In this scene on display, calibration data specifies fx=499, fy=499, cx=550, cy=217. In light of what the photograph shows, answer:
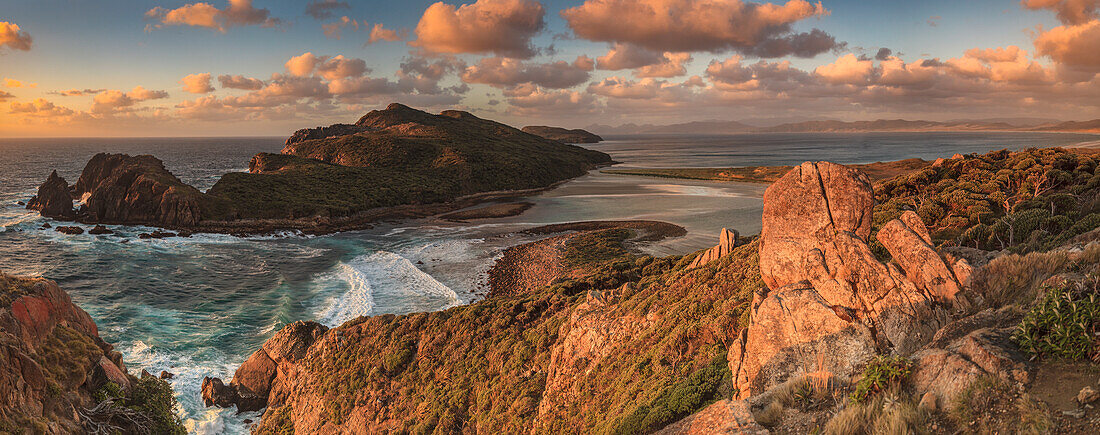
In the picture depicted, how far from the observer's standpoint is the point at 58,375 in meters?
21.3

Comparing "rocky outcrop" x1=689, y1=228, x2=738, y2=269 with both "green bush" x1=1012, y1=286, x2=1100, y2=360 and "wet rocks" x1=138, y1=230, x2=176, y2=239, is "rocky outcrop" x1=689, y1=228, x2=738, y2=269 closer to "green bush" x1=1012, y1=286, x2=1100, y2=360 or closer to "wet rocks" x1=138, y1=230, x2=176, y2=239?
"green bush" x1=1012, y1=286, x2=1100, y2=360

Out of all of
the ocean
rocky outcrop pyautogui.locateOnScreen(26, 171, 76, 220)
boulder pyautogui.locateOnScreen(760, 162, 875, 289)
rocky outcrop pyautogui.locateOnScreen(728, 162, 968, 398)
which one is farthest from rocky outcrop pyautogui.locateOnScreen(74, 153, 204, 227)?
rocky outcrop pyautogui.locateOnScreen(728, 162, 968, 398)

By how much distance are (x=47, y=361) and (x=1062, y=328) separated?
3334cm

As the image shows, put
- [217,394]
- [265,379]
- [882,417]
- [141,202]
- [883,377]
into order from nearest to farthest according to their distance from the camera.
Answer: [882,417] → [883,377] → [217,394] → [265,379] → [141,202]

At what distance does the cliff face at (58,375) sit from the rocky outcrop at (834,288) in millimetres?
24111

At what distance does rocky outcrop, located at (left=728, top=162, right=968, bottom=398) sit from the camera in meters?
12.4

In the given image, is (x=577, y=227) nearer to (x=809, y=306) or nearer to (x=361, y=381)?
(x=361, y=381)

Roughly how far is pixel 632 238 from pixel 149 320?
54.7 metres

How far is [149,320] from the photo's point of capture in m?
44.3

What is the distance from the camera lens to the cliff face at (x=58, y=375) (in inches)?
709

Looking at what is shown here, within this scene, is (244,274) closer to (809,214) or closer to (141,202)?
(141,202)

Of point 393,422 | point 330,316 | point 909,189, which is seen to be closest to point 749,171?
point 909,189

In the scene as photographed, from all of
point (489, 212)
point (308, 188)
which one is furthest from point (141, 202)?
point (489, 212)

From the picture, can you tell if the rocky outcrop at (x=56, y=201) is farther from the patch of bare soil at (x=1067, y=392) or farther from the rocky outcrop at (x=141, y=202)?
the patch of bare soil at (x=1067, y=392)
